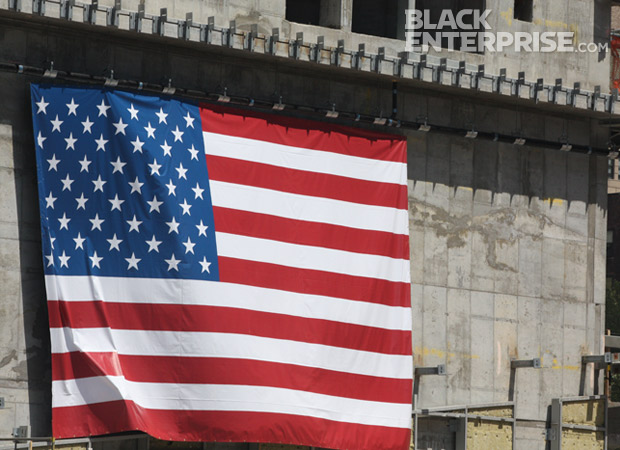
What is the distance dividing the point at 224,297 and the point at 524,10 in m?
12.9

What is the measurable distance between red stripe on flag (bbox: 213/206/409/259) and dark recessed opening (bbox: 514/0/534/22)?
7.89 m

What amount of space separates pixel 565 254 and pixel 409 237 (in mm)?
5182

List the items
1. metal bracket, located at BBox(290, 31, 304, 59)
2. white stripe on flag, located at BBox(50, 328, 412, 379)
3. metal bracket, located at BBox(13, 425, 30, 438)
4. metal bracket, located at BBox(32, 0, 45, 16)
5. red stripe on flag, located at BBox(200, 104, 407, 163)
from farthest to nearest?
1. metal bracket, located at BBox(290, 31, 304, 59)
2. red stripe on flag, located at BBox(200, 104, 407, 163)
3. metal bracket, located at BBox(32, 0, 45, 16)
4. white stripe on flag, located at BBox(50, 328, 412, 379)
5. metal bracket, located at BBox(13, 425, 30, 438)

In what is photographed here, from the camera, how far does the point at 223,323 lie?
35750 mm

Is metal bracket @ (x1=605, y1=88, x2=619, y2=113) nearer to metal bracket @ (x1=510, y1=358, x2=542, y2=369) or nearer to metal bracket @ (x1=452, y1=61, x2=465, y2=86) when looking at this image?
metal bracket @ (x1=452, y1=61, x2=465, y2=86)

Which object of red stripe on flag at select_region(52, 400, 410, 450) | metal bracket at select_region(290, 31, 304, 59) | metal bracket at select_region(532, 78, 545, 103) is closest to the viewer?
red stripe on flag at select_region(52, 400, 410, 450)

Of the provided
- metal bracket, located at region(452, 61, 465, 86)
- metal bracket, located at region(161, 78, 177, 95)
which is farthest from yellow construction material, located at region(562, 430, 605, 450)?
metal bracket, located at region(161, 78, 177, 95)

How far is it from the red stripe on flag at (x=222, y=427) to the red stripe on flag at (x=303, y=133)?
6.45 metres

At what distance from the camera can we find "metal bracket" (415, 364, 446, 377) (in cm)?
3884

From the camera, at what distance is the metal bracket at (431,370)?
38.8 meters

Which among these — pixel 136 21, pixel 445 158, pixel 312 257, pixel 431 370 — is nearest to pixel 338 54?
pixel 445 158

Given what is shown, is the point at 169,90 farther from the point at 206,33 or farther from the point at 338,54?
the point at 338,54

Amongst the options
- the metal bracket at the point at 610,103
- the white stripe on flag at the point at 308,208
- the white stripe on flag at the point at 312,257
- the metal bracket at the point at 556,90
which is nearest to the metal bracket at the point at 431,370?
the white stripe on flag at the point at 312,257

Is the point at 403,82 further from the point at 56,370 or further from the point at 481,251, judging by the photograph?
the point at 56,370
